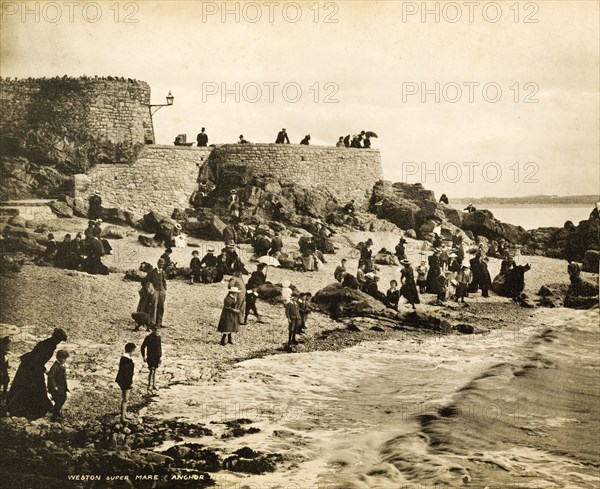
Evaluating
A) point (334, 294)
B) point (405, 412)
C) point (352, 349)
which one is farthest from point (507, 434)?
point (334, 294)

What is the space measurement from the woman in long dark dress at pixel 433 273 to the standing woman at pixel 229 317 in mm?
1780

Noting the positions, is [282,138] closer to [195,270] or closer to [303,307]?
[195,270]

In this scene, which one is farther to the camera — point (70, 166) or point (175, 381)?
point (70, 166)

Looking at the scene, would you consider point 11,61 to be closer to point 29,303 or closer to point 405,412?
point 29,303

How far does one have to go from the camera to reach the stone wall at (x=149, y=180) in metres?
6.83

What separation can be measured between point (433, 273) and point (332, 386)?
1533 millimetres

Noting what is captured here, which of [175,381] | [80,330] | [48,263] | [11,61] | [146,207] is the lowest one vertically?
[175,381]

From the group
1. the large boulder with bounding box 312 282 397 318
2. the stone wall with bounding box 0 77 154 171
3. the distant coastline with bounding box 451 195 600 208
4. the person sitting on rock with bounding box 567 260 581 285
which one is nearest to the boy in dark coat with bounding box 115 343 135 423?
the large boulder with bounding box 312 282 397 318

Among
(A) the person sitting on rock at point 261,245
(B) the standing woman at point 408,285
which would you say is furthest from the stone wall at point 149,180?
(B) the standing woman at point 408,285

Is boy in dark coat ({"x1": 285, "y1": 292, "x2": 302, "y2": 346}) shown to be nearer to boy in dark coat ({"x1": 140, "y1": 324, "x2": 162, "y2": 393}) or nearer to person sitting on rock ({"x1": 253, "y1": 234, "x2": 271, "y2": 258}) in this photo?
person sitting on rock ({"x1": 253, "y1": 234, "x2": 271, "y2": 258})

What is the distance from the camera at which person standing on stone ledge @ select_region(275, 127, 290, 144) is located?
6826mm

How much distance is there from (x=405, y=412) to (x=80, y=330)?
2.72 meters

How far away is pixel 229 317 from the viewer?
6.19 m

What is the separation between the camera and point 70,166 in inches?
260
